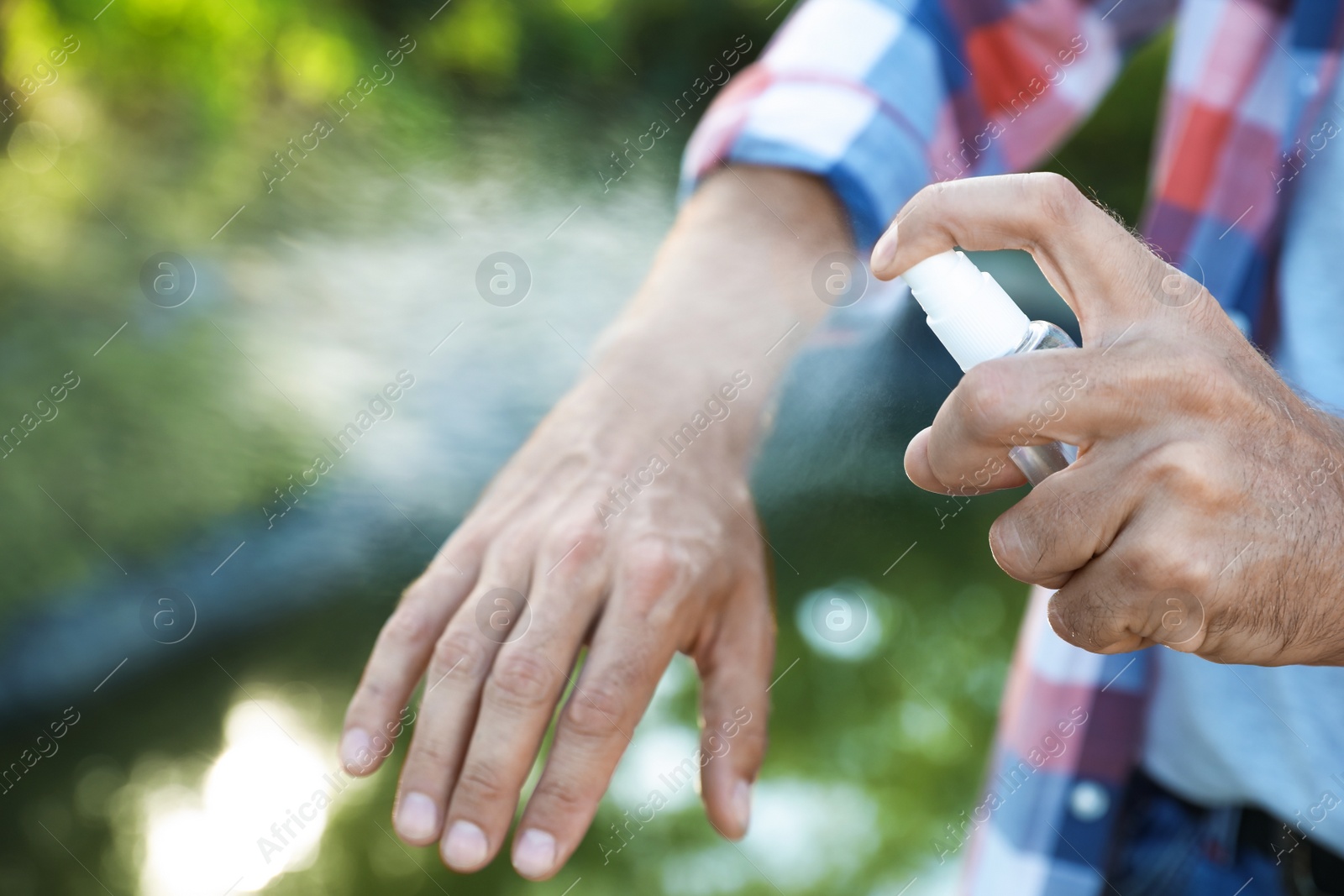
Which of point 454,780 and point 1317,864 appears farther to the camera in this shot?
point 1317,864

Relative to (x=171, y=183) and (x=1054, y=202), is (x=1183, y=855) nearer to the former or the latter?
(x=1054, y=202)

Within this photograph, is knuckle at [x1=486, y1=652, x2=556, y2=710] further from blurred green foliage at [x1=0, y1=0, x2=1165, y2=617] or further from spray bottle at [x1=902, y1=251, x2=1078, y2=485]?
blurred green foliage at [x1=0, y1=0, x2=1165, y2=617]

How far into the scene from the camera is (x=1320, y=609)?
24cm

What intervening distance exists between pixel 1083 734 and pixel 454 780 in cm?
37

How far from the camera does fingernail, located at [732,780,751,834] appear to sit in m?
0.35

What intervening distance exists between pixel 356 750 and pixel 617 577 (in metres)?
0.11

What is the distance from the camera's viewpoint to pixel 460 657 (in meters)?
0.31

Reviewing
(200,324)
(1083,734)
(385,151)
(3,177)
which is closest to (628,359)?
(1083,734)

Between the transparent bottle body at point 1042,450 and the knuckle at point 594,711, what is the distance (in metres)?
0.16

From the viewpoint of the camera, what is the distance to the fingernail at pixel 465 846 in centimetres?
30

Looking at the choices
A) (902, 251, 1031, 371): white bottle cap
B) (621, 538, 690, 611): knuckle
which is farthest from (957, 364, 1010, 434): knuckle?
(621, 538, 690, 611): knuckle

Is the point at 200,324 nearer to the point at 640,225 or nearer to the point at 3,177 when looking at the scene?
the point at 3,177

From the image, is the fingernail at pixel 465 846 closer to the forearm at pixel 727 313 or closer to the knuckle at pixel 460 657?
the knuckle at pixel 460 657

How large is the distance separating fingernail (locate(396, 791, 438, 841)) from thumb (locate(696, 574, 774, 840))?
0.35ft
